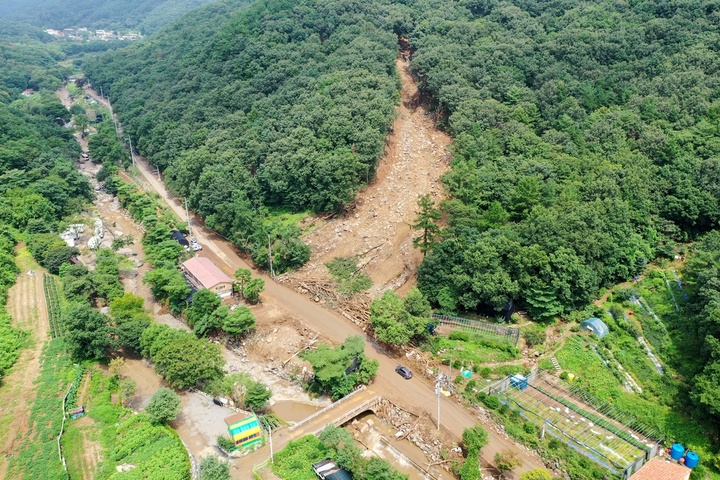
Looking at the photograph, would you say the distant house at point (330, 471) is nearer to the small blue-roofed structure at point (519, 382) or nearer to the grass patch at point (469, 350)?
the grass patch at point (469, 350)

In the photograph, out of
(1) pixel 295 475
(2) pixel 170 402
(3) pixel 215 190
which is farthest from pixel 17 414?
(3) pixel 215 190

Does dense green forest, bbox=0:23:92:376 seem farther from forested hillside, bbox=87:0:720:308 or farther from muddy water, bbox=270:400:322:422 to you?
muddy water, bbox=270:400:322:422

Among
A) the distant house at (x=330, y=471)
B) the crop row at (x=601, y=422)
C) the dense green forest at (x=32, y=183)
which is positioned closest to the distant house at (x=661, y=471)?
the crop row at (x=601, y=422)

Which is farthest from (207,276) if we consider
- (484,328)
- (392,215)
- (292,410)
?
(484,328)

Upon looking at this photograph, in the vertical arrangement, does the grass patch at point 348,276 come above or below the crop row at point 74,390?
above

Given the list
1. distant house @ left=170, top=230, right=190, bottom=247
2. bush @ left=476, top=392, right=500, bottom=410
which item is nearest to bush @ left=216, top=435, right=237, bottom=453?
bush @ left=476, top=392, right=500, bottom=410

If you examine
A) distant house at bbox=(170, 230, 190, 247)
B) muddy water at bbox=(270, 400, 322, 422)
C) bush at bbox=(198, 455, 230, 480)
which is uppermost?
bush at bbox=(198, 455, 230, 480)
